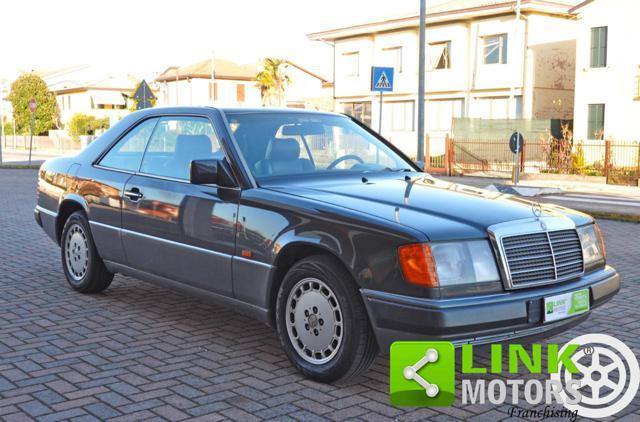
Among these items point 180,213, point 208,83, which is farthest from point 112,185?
point 208,83

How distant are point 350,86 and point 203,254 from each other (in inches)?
1545

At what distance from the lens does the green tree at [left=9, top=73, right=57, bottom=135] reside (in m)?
80.6

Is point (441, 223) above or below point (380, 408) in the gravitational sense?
above

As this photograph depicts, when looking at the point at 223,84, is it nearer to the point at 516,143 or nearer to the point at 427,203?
the point at 516,143

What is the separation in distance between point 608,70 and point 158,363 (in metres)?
28.9

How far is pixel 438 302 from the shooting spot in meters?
4.05

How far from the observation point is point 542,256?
175 inches

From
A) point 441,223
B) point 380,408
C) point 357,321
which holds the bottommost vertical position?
point 380,408

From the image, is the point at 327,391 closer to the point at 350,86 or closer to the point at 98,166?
the point at 98,166

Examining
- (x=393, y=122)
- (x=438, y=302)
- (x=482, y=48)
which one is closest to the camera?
(x=438, y=302)

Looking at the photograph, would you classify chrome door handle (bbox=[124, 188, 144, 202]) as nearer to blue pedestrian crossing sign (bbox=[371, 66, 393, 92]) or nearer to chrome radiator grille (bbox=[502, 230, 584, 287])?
Result: chrome radiator grille (bbox=[502, 230, 584, 287])

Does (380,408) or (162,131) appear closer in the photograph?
(380,408)

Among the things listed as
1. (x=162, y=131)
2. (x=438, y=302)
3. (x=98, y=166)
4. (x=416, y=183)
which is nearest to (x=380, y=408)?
(x=438, y=302)

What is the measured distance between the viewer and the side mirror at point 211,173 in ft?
17.0
